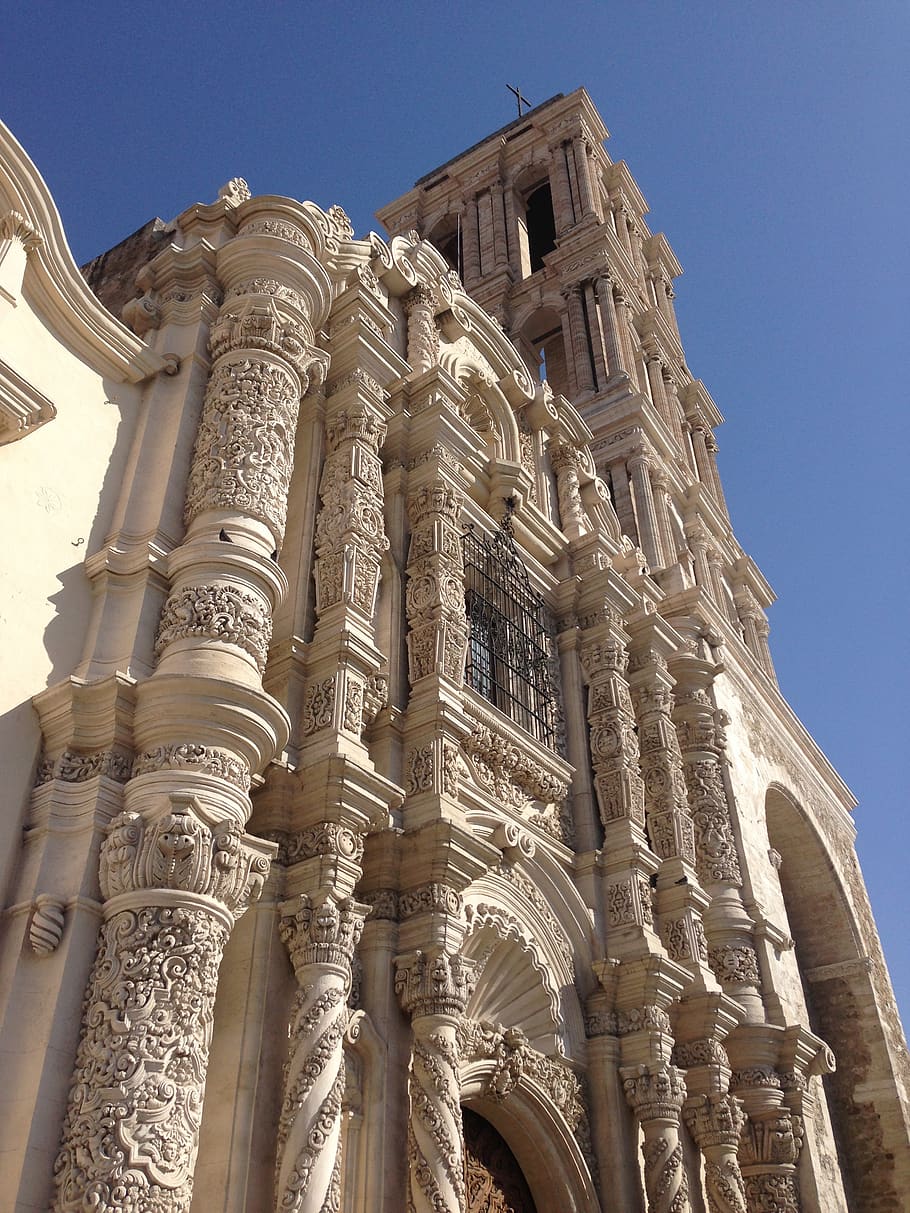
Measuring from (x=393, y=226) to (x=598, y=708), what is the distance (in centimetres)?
2124

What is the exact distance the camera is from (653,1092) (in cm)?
960

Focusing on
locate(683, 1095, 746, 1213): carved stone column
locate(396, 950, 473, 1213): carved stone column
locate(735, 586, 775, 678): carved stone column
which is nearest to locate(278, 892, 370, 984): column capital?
locate(396, 950, 473, 1213): carved stone column

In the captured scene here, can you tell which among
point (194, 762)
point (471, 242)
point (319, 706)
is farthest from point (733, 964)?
point (471, 242)

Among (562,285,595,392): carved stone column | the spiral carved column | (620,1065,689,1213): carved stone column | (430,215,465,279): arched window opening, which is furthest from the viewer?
(430,215,465,279): arched window opening

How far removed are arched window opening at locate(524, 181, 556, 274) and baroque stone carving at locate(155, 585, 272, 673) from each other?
24.1 metres

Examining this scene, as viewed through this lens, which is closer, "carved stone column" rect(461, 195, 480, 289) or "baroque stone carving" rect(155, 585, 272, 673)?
"baroque stone carving" rect(155, 585, 272, 673)

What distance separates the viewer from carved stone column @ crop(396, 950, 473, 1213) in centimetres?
695

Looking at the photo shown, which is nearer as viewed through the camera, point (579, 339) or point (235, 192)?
point (235, 192)

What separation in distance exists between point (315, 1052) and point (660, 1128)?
434cm

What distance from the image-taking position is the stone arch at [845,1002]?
17.3 metres

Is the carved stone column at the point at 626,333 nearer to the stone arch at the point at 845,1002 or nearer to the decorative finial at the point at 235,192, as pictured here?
the stone arch at the point at 845,1002

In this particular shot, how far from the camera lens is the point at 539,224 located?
30234mm

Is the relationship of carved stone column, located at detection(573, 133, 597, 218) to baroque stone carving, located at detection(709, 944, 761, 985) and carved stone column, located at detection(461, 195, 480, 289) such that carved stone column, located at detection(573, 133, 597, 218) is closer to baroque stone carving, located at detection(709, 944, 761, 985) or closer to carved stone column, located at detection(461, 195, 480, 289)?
carved stone column, located at detection(461, 195, 480, 289)

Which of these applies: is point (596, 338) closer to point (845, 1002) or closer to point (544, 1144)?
point (845, 1002)
